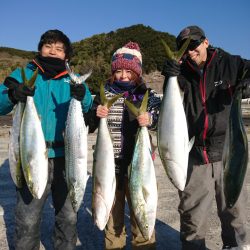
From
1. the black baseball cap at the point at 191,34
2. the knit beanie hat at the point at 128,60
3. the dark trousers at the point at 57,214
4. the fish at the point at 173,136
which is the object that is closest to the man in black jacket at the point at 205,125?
the black baseball cap at the point at 191,34

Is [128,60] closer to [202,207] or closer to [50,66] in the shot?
[50,66]

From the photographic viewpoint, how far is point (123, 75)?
13.6ft

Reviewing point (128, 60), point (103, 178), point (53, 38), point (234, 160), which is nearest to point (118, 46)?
point (128, 60)

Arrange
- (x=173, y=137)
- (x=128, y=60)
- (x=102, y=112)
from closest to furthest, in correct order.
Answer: (x=173, y=137)
(x=102, y=112)
(x=128, y=60)

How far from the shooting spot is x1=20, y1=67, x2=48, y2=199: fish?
3.34 m

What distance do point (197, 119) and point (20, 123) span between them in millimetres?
1747

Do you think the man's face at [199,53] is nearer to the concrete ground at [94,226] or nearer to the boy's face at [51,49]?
the boy's face at [51,49]

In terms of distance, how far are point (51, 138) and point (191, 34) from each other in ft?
5.76

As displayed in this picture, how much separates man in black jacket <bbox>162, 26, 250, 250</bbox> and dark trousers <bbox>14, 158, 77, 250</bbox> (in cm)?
121

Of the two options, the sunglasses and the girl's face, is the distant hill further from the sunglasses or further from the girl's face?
the sunglasses

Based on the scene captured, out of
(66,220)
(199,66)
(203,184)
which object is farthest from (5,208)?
(199,66)

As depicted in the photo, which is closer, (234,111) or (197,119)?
(234,111)

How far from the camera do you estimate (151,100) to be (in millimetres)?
4039

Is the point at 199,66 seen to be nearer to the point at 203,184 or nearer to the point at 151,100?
the point at 151,100
